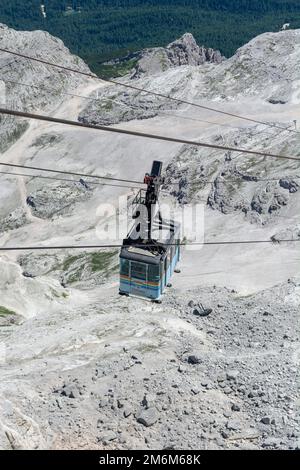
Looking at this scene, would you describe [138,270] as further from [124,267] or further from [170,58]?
[170,58]

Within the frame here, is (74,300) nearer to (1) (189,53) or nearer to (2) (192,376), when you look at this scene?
(2) (192,376)

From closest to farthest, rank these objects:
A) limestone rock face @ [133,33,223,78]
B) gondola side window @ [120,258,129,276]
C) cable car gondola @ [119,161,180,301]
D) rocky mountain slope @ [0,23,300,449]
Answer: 1. rocky mountain slope @ [0,23,300,449]
2. cable car gondola @ [119,161,180,301]
3. gondola side window @ [120,258,129,276]
4. limestone rock face @ [133,33,223,78]

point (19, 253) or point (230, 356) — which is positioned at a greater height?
point (230, 356)

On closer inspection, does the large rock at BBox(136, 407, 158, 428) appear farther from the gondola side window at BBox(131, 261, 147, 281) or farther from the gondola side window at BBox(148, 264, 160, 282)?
the gondola side window at BBox(131, 261, 147, 281)

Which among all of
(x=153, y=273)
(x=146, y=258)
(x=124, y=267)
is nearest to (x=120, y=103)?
(x=124, y=267)

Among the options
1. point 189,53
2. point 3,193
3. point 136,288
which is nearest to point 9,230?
point 3,193

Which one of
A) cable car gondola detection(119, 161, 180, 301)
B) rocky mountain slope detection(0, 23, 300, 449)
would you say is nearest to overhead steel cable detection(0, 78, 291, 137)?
rocky mountain slope detection(0, 23, 300, 449)

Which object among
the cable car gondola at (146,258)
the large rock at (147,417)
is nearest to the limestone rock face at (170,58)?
the cable car gondola at (146,258)
